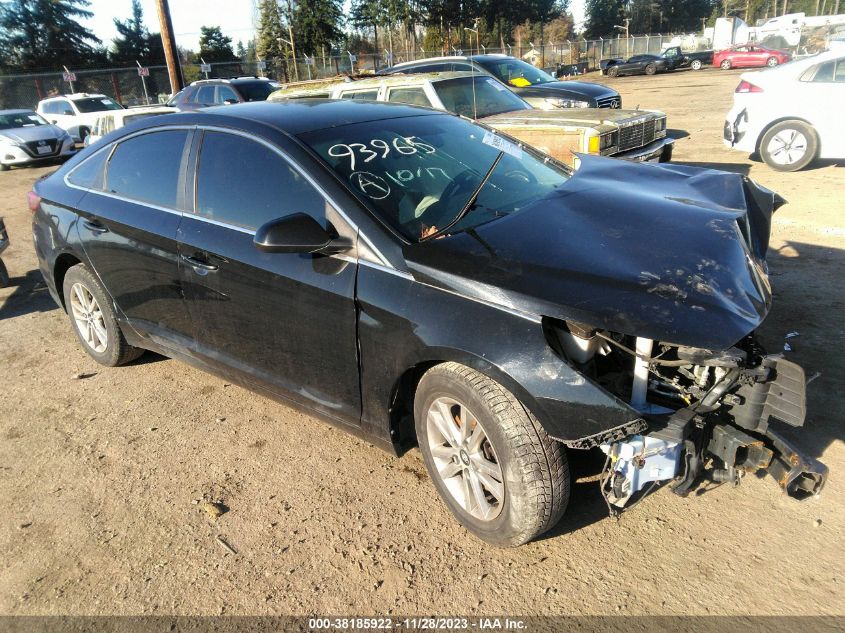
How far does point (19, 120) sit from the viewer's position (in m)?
16.6

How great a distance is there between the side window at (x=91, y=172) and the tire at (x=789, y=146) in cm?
863

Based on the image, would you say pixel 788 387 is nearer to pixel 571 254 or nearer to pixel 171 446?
pixel 571 254

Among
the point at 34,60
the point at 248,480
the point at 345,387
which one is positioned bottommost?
the point at 248,480

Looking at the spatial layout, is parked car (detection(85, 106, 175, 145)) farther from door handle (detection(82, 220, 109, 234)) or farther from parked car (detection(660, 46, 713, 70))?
parked car (detection(660, 46, 713, 70))

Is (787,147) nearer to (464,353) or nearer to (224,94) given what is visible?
(464,353)

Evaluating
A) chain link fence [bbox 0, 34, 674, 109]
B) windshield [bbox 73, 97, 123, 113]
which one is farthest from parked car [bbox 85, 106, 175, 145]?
chain link fence [bbox 0, 34, 674, 109]

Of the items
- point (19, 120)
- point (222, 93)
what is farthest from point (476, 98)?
point (19, 120)

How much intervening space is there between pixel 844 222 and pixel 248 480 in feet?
20.9

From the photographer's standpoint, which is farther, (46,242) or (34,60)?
(34,60)

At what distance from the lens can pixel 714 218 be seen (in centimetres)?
294

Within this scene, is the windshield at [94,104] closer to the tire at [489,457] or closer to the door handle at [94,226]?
the door handle at [94,226]

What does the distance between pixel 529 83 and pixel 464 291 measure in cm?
996

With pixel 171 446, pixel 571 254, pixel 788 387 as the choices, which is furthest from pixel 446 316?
pixel 171 446

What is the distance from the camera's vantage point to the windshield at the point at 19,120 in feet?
53.8
